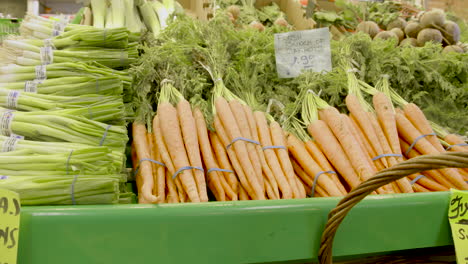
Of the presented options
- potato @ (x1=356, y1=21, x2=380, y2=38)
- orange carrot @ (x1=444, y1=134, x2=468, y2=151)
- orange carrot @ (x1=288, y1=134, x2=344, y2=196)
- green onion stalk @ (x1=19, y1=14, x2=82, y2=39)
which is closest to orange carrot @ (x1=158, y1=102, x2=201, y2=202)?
orange carrot @ (x1=288, y1=134, x2=344, y2=196)

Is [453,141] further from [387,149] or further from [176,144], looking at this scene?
[176,144]

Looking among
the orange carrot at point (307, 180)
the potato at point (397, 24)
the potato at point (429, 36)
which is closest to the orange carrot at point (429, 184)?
the orange carrot at point (307, 180)

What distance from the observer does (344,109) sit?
169 centimetres

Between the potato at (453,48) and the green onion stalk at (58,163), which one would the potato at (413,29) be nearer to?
the potato at (453,48)

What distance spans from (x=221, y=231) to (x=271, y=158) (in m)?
0.48

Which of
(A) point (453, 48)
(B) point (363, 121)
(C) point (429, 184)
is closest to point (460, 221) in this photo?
(C) point (429, 184)

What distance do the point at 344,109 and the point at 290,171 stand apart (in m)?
0.52

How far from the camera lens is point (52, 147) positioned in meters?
1.09

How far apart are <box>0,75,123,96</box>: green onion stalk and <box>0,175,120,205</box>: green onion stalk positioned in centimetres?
41

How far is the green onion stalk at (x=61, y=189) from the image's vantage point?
0.94m

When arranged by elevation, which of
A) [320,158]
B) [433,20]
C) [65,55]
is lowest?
[320,158]

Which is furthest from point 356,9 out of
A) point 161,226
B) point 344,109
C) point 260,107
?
point 161,226

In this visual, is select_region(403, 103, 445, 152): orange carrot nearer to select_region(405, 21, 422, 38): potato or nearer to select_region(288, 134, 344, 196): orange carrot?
select_region(288, 134, 344, 196): orange carrot

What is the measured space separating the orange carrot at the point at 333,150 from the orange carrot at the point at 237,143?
30cm
